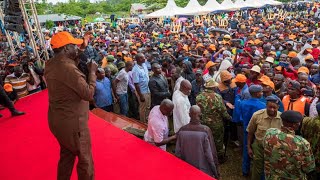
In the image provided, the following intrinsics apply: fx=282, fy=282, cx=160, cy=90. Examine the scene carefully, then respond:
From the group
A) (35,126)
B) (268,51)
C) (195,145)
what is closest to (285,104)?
(195,145)

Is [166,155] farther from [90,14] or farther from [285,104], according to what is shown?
[90,14]

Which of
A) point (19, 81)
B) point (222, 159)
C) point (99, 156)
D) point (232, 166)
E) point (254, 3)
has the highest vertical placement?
point (254, 3)

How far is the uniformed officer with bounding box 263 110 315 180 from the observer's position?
2758 mm

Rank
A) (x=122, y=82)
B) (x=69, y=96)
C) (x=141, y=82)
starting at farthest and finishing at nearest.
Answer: (x=122, y=82), (x=141, y=82), (x=69, y=96)

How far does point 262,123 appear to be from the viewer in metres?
3.51

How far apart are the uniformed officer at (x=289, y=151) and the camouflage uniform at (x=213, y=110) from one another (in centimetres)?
135

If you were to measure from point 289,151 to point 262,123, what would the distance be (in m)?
0.75

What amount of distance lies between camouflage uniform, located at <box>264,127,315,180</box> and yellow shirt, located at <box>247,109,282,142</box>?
545mm

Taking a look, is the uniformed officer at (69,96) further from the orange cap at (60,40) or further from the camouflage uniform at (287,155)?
the camouflage uniform at (287,155)

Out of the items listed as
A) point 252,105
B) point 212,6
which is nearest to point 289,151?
point 252,105

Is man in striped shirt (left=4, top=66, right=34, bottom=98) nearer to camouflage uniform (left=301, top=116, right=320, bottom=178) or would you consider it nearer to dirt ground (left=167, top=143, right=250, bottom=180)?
dirt ground (left=167, top=143, right=250, bottom=180)

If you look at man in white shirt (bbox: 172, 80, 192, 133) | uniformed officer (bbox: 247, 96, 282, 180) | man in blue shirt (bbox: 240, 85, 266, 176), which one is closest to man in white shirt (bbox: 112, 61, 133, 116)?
man in white shirt (bbox: 172, 80, 192, 133)

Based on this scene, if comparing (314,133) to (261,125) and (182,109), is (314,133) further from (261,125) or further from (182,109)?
(182,109)

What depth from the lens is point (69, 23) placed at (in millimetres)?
36031
